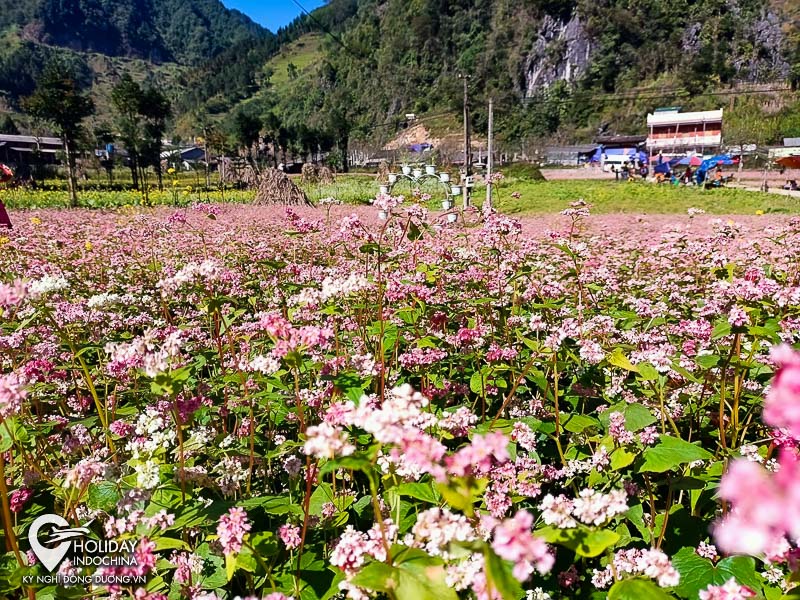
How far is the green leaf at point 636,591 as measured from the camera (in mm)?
1162

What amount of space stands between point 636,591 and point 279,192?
1013 inches

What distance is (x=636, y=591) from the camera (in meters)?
1.19

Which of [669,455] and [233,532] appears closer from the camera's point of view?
[233,532]

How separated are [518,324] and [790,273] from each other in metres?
3.00

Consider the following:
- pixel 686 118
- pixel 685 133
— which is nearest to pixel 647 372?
pixel 686 118

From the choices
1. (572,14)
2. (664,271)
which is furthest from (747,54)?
(664,271)

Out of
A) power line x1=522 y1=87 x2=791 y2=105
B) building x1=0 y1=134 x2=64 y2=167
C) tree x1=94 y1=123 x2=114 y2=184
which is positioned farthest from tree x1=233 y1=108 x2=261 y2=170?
power line x1=522 y1=87 x2=791 y2=105

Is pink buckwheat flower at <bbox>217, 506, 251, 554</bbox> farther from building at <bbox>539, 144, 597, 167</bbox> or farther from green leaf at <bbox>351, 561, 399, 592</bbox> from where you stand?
building at <bbox>539, 144, 597, 167</bbox>

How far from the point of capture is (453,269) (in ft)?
19.1

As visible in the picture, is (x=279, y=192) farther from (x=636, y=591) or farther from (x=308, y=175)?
(x=636, y=591)

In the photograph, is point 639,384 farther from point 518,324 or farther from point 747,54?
point 747,54

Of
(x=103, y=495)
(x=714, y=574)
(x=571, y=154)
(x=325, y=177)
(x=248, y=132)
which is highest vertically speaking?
(x=248, y=132)

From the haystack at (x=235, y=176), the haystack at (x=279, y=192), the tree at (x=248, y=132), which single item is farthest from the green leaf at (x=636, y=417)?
the tree at (x=248, y=132)

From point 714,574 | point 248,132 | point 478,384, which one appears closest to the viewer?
point 714,574
